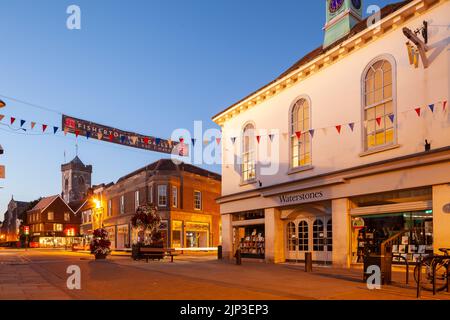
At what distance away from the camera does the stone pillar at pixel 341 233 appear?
1819 centimetres

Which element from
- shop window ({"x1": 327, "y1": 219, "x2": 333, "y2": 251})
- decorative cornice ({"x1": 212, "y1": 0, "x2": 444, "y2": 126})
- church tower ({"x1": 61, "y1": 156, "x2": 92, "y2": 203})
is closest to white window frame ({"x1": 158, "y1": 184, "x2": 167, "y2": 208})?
decorative cornice ({"x1": 212, "y1": 0, "x2": 444, "y2": 126})

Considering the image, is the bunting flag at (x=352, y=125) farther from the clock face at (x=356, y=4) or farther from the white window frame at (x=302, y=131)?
the clock face at (x=356, y=4)

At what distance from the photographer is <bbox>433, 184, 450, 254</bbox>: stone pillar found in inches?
563

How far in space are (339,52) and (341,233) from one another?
704cm

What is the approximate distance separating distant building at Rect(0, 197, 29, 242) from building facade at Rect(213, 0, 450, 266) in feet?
311

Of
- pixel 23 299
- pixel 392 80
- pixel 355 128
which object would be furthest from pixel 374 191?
pixel 23 299

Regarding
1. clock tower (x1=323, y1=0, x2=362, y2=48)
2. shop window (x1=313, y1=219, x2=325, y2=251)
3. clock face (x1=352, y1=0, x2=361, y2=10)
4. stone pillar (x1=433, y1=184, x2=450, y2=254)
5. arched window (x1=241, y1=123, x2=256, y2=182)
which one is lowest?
shop window (x1=313, y1=219, x2=325, y2=251)

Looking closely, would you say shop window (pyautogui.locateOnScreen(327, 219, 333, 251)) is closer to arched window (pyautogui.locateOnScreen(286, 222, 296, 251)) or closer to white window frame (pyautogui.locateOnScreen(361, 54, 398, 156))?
arched window (pyautogui.locateOnScreen(286, 222, 296, 251))

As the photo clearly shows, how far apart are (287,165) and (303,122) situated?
213 cm

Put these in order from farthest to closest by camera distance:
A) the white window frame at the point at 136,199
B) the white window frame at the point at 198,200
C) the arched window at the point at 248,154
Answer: the white window frame at the point at 136,199
the white window frame at the point at 198,200
the arched window at the point at 248,154

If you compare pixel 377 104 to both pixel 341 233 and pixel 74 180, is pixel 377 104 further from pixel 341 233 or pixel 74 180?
pixel 74 180

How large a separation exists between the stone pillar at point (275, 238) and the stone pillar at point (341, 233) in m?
4.57

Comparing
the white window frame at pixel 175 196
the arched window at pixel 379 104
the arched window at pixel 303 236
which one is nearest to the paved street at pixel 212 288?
the arched window at pixel 379 104
